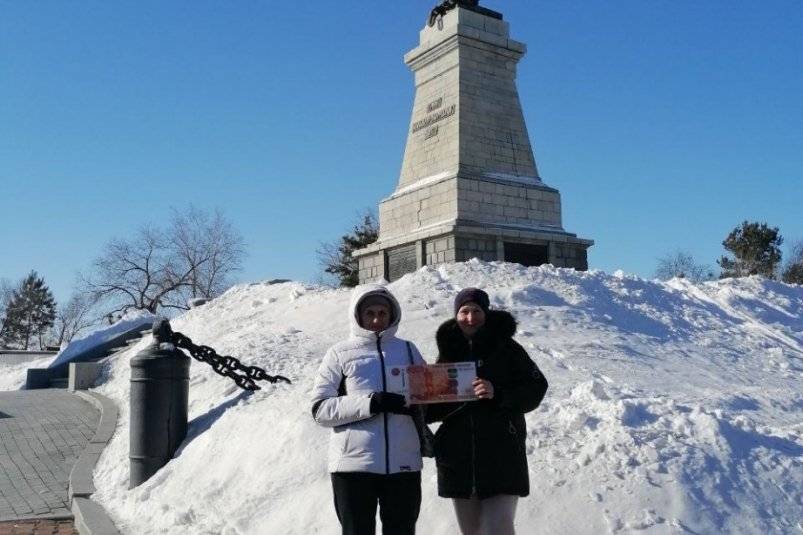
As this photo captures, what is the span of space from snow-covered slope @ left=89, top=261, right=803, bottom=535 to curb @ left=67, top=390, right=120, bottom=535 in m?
0.13

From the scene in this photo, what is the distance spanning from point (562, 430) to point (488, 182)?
10479 millimetres

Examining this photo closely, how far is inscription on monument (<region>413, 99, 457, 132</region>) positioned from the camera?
15.6 metres

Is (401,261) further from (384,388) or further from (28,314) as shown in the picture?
(28,314)

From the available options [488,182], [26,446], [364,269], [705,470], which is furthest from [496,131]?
[705,470]

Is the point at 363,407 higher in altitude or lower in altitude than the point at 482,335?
lower

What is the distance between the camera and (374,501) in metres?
3.44

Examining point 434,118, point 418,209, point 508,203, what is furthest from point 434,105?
point 508,203

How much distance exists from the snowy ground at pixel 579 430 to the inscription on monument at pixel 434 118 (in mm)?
5264

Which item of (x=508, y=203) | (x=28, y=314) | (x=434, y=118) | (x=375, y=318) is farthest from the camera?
(x=28, y=314)

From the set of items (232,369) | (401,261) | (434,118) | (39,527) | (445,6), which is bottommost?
(39,527)

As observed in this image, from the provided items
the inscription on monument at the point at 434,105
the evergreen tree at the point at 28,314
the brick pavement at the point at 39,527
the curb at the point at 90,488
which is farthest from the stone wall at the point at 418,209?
the evergreen tree at the point at 28,314

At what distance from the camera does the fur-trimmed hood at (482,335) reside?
142 inches

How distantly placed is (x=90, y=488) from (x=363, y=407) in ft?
14.0

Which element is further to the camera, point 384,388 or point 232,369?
point 232,369
